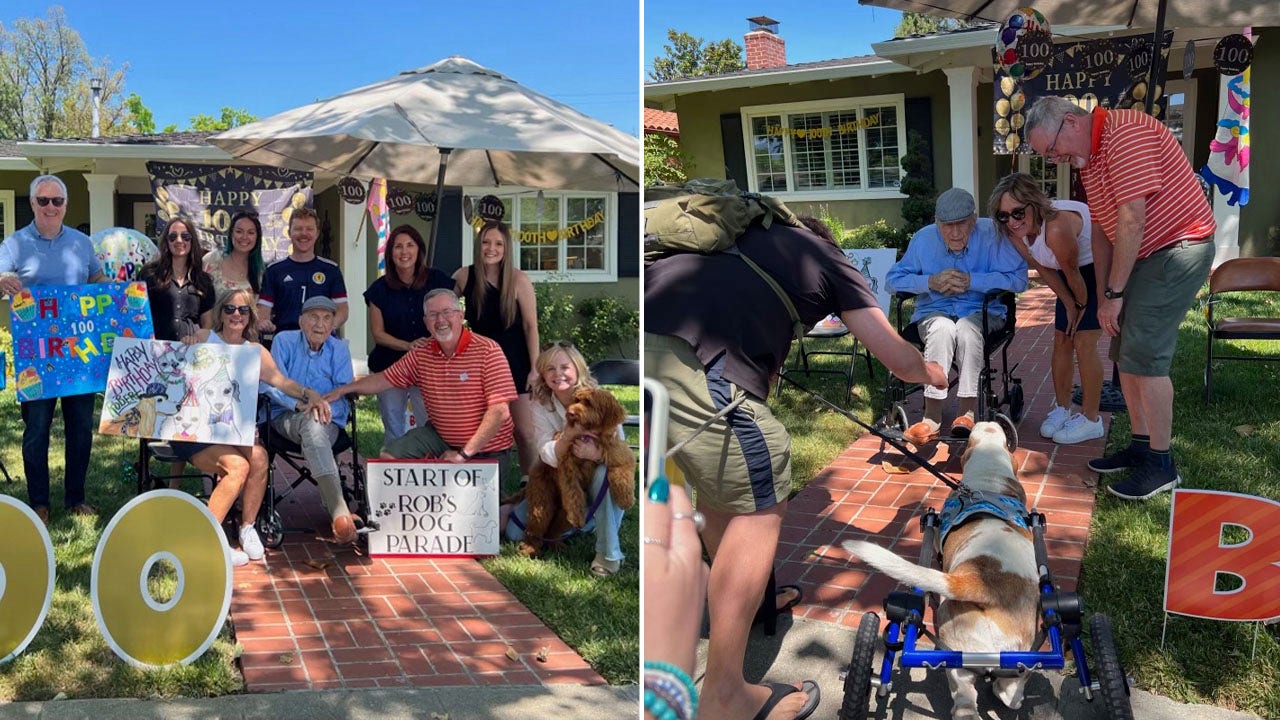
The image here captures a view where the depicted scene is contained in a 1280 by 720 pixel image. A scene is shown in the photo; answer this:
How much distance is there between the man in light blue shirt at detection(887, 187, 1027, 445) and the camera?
5352 millimetres

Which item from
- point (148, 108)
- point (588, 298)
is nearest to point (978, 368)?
point (588, 298)

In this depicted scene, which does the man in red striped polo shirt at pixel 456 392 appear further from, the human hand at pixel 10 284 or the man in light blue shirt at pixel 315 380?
the human hand at pixel 10 284

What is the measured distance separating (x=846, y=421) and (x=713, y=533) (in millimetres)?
4795

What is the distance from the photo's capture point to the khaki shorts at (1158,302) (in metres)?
4.14

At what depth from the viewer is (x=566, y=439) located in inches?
188

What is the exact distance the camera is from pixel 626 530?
550 centimetres

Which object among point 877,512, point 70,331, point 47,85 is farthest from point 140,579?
point 47,85

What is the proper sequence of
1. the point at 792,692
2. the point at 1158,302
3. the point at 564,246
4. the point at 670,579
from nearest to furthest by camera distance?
the point at 670,579, the point at 792,692, the point at 1158,302, the point at 564,246

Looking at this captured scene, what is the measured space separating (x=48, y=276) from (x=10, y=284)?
0.83 feet

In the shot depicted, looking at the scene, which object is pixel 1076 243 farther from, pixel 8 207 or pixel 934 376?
pixel 8 207

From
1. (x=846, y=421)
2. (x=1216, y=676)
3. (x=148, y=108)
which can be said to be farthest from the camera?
(x=148, y=108)

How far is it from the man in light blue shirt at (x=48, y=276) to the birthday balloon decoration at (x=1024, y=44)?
563cm

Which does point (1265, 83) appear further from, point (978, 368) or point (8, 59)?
point (8, 59)

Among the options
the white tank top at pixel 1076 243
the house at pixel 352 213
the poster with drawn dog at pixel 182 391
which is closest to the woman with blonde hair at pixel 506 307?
the poster with drawn dog at pixel 182 391
